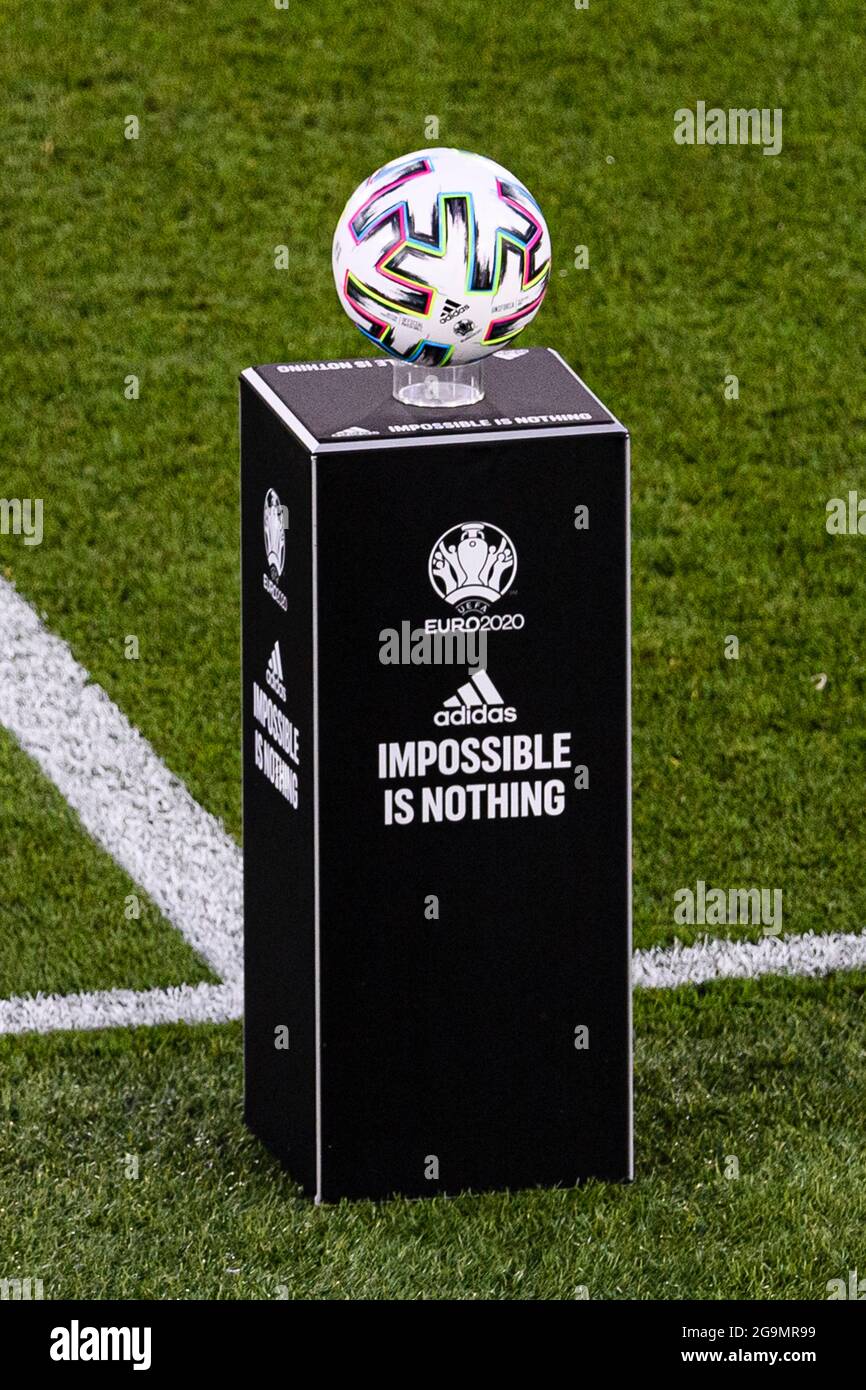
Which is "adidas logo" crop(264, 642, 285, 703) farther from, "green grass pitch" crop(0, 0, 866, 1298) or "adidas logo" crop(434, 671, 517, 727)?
"green grass pitch" crop(0, 0, 866, 1298)

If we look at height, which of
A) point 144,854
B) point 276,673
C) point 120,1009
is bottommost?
point 120,1009

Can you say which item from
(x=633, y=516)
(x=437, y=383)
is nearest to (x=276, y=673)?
(x=437, y=383)

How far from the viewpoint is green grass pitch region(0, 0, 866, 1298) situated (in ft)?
19.6

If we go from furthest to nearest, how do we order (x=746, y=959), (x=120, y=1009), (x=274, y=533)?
1. (x=746, y=959)
2. (x=120, y=1009)
3. (x=274, y=533)

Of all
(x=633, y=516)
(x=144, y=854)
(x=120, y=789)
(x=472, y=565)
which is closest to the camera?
(x=472, y=565)

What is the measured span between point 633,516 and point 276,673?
335 centimetres

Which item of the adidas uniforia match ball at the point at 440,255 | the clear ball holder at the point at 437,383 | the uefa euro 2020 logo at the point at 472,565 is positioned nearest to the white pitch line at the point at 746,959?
the uefa euro 2020 logo at the point at 472,565

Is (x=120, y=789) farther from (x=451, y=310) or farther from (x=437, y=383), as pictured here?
(x=451, y=310)

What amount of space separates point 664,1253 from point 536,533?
1.50m

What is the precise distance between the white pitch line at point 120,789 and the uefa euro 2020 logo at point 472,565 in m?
1.80

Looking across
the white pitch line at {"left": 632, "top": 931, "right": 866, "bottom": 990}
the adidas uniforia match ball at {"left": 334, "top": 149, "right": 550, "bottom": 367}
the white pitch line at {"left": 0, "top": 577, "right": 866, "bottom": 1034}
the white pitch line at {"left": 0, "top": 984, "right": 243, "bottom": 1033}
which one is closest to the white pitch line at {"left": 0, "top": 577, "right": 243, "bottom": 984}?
the white pitch line at {"left": 0, "top": 577, "right": 866, "bottom": 1034}

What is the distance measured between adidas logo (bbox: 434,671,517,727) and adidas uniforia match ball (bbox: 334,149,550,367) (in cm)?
65

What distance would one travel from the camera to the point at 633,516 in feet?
29.9

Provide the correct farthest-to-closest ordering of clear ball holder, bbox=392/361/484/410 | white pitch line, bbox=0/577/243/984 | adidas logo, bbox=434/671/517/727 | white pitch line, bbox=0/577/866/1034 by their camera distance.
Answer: white pitch line, bbox=0/577/243/984 → white pitch line, bbox=0/577/866/1034 → clear ball holder, bbox=392/361/484/410 → adidas logo, bbox=434/671/517/727
